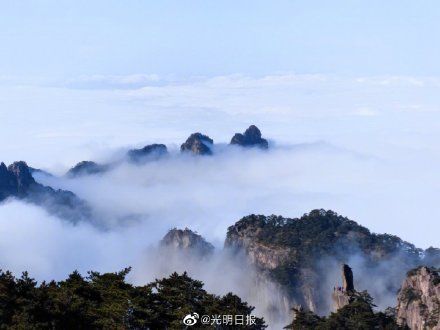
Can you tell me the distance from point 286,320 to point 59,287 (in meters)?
102

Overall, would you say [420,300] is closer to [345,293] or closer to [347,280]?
[347,280]

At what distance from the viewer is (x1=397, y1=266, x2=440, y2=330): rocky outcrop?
121 metres

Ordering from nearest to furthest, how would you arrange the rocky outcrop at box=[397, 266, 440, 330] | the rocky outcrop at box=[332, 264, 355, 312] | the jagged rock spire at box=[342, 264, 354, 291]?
the rocky outcrop at box=[332, 264, 355, 312] < the rocky outcrop at box=[397, 266, 440, 330] < the jagged rock spire at box=[342, 264, 354, 291]

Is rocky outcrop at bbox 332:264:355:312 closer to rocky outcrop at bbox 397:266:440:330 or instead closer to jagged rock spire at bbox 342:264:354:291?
jagged rock spire at bbox 342:264:354:291

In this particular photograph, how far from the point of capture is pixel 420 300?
12456cm

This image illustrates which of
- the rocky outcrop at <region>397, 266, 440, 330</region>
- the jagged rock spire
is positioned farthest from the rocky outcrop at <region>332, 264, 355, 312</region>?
the rocky outcrop at <region>397, 266, 440, 330</region>

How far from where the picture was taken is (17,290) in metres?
78.3

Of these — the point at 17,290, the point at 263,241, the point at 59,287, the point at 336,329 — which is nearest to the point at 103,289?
the point at 59,287

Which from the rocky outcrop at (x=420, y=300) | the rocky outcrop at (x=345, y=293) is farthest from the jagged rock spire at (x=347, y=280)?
the rocky outcrop at (x=420, y=300)

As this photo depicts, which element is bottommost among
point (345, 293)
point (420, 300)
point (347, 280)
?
point (420, 300)

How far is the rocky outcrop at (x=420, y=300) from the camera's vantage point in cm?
12106

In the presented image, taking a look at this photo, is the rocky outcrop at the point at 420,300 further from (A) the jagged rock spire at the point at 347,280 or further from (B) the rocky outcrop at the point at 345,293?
(A) the jagged rock spire at the point at 347,280

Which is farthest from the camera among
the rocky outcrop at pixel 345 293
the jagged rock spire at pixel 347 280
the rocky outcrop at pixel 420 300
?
the jagged rock spire at pixel 347 280

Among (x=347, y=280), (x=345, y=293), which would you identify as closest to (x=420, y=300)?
(x=347, y=280)
